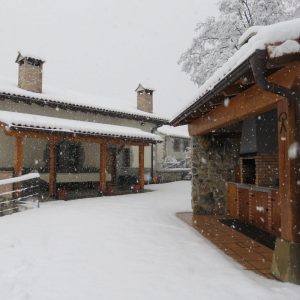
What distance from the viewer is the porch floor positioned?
14.8 feet

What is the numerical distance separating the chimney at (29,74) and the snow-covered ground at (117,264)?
330 inches

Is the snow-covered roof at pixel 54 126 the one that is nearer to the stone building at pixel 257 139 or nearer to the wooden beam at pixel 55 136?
the wooden beam at pixel 55 136

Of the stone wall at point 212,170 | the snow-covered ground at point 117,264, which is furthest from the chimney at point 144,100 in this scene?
the snow-covered ground at point 117,264

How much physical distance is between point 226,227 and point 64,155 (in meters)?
10.1

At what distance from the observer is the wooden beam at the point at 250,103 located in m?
3.88

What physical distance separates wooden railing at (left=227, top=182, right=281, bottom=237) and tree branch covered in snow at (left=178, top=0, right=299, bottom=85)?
328 inches

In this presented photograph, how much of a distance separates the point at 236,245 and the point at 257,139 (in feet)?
7.90

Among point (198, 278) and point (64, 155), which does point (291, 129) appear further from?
point (64, 155)

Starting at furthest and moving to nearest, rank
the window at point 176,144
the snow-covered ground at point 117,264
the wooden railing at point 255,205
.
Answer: the window at point 176,144
the wooden railing at point 255,205
the snow-covered ground at point 117,264

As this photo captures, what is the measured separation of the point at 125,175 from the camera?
17.9 meters

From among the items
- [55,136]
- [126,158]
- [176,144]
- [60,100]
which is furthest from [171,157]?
[55,136]

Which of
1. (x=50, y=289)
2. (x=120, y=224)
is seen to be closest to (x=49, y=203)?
(x=120, y=224)

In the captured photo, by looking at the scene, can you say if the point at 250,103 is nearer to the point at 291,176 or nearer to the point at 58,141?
the point at 291,176

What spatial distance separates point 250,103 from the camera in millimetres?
4828
